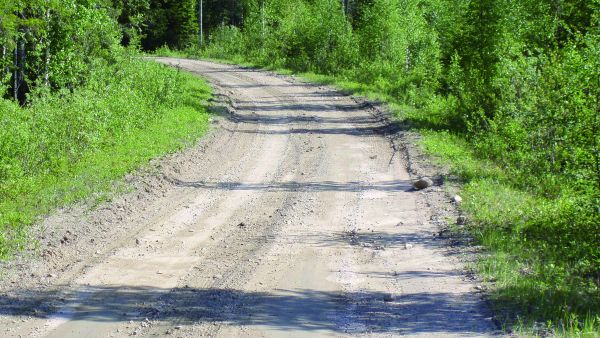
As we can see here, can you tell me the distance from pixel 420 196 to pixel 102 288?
6.74 meters

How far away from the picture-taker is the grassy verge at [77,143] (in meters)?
11.4

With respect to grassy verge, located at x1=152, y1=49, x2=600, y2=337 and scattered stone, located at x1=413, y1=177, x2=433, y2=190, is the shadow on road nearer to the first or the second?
grassy verge, located at x1=152, y1=49, x2=600, y2=337

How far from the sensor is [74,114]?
14.9 metres

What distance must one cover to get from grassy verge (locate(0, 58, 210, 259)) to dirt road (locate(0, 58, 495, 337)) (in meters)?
0.61

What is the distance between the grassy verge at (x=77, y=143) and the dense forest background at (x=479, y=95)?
2.4 inches

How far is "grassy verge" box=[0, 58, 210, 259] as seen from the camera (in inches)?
449

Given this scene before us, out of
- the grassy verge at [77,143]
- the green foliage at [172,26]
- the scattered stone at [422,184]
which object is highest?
the green foliage at [172,26]

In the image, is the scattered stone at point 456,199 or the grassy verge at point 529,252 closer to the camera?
the grassy verge at point 529,252

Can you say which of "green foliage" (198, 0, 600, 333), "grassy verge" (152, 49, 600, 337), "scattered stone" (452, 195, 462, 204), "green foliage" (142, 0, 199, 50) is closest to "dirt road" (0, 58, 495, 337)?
"grassy verge" (152, 49, 600, 337)

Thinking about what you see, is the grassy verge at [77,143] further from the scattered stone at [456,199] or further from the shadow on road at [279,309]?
the scattered stone at [456,199]

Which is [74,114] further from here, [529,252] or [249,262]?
[529,252]

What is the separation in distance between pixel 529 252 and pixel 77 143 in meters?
9.37

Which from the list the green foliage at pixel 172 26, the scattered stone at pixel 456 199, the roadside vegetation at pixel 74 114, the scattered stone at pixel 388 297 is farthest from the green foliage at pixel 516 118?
the green foliage at pixel 172 26

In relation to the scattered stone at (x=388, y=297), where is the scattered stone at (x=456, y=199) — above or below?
below
